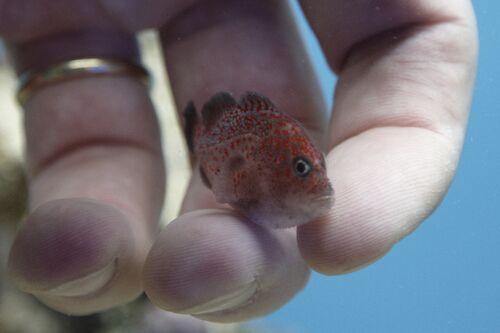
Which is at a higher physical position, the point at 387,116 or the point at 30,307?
the point at 387,116

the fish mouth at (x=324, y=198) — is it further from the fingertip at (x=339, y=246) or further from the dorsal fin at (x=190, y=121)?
the dorsal fin at (x=190, y=121)

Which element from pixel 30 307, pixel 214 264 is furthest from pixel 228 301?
pixel 30 307

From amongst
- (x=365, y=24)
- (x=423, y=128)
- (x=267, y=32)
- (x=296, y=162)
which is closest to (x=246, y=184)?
(x=296, y=162)

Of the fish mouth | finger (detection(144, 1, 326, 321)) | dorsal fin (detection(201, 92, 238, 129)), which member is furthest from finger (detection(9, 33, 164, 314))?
the fish mouth

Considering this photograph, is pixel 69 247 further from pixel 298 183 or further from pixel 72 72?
pixel 72 72

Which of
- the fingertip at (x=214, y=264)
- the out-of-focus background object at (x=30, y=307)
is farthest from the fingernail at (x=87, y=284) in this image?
the out-of-focus background object at (x=30, y=307)

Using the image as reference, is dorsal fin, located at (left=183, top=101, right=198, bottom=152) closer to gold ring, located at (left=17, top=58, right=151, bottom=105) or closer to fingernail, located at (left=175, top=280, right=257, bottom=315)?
fingernail, located at (left=175, top=280, right=257, bottom=315)
